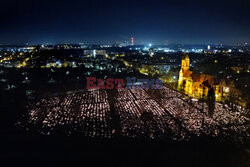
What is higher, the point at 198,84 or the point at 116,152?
the point at 198,84

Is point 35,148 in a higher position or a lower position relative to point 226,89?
lower

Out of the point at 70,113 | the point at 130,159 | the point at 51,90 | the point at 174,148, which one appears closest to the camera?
the point at 130,159

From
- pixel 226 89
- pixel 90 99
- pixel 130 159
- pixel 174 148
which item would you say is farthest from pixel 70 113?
pixel 226 89

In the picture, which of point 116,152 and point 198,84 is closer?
point 116,152

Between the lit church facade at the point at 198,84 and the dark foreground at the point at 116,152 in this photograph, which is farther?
the lit church facade at the point at 198,84

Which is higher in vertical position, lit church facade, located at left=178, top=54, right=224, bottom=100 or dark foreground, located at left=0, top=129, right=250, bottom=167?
lit church facade, located at left=178, top=54, right=224, bottom=100

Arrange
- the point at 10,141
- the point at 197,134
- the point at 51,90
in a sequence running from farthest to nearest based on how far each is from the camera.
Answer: the point at 51,90
the point at 197,134
the point at 10,141

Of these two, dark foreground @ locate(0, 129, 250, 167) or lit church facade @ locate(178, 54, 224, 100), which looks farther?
lit church facade @ locate(178, 54, 224, 100)

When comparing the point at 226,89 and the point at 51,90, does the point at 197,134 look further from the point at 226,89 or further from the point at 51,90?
the point at 51,90
